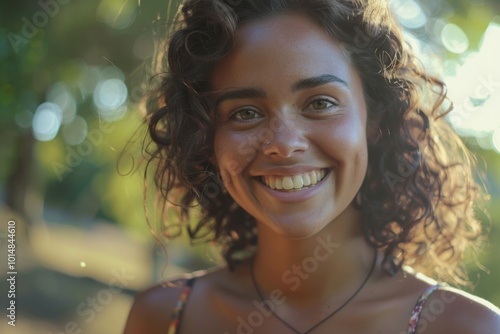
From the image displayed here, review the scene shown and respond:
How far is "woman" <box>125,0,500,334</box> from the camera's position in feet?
6.89

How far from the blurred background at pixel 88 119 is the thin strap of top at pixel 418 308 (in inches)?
15.9

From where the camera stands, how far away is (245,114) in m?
2.16

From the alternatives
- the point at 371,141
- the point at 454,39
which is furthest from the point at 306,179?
the point at 454,39

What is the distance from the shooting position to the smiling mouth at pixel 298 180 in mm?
2096

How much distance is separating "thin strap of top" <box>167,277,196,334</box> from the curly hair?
0.18 m

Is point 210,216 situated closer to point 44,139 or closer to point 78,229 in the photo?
point 44,139

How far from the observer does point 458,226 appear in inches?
104

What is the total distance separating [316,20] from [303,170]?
44 centimetres

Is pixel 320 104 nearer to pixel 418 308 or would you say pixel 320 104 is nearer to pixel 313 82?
pixel 313 82

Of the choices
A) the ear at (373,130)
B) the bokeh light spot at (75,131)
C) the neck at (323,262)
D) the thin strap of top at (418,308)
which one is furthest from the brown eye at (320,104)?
the bokeh light spot at (75,131)

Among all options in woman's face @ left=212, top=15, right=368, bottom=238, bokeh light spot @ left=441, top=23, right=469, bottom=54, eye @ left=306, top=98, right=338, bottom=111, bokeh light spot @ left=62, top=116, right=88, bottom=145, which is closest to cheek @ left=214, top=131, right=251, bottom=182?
woman's face @ left=212, top=15, right=368, bottom=238

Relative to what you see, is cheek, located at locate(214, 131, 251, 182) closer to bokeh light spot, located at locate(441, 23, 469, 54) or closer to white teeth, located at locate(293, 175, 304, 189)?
white teeth, located at locate(293, 175, 304, 189)

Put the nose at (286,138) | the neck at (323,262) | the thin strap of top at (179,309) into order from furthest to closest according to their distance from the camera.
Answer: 1. the thin strap of top at (179,309)
2. the neck at (323,262)
3. the nose at (286,138)

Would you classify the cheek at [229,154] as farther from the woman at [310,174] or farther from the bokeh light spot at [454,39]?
the bokeh light spot at [454,39]
